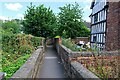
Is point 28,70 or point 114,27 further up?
point 114,27

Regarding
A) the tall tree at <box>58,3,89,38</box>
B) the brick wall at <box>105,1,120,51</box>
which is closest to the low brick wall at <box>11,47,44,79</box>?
the brick wall at <box>105,1,120,51</box>

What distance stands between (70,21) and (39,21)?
5.51m

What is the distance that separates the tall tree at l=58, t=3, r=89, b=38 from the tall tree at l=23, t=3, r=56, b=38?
3.16 m

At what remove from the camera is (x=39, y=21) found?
78.9 ft

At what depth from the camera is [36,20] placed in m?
24.1

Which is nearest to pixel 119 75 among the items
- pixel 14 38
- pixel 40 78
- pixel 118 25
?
pixel 40 78

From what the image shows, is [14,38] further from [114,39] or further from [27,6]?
[27,6]

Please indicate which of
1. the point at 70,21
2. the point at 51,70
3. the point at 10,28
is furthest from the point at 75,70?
the point at 70,21

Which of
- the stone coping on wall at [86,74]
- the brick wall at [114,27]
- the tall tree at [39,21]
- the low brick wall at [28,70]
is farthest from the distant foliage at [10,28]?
the stone coping on wall at [86,74]

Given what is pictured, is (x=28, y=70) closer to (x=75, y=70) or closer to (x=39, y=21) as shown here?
(x=75, y=70)

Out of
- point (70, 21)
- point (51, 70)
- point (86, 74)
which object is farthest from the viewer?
point (70, 21)

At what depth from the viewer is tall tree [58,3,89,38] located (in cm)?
2798

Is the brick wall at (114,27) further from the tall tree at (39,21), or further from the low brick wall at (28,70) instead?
the tall tree at (39,21)

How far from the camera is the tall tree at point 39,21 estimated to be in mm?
24016
